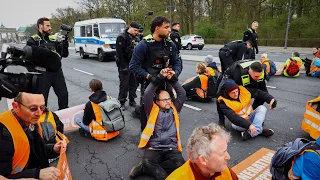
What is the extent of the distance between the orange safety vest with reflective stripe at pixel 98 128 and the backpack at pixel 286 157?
103 inches

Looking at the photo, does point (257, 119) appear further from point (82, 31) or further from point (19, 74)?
point (82, 31)

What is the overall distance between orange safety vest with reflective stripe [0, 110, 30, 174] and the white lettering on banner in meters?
2.33

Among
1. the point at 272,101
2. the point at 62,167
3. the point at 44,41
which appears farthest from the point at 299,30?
the point at 62,167

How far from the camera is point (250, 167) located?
3256 mm

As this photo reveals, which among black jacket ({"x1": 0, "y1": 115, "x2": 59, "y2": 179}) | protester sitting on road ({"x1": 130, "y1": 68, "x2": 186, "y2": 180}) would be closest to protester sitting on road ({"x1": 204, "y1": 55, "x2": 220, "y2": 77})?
protester sitting on road ({"x1": 130, "y1": 68, "x2": 186, "y2": 180})

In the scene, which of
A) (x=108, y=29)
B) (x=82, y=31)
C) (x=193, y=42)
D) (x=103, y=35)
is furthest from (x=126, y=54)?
(x=193, y=42)

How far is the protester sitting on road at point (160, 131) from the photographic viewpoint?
3104 mm

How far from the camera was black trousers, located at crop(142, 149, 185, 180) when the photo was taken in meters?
2.93

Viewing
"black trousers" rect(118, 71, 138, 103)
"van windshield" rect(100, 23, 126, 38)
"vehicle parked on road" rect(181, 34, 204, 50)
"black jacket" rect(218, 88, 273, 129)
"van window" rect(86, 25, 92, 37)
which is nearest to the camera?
"black jacket" rect(218, 88, 273, 129)

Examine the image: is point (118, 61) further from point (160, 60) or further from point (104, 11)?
point (104, 11)

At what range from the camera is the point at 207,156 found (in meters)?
1.80

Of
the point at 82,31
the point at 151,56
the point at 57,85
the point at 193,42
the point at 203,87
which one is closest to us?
the point at 151,56

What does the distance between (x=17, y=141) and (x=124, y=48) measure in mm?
3935

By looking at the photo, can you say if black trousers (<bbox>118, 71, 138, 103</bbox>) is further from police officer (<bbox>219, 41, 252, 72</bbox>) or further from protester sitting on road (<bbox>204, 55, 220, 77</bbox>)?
police officer (<bbox>219, 41, 252, 72</bbox>)
